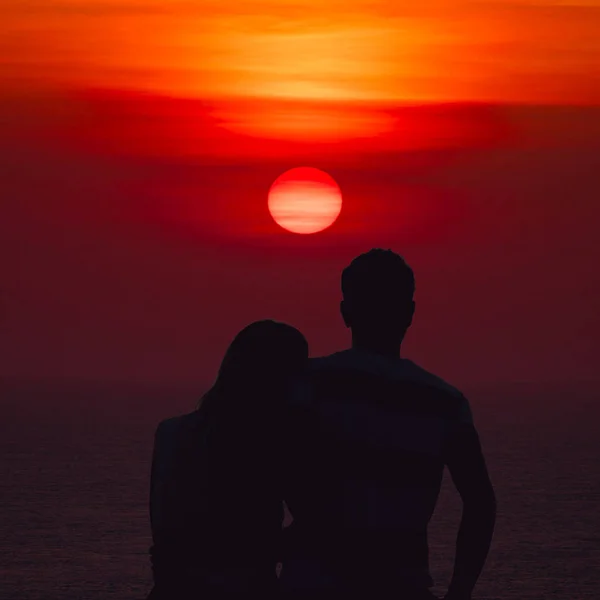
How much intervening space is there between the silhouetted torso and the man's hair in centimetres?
79

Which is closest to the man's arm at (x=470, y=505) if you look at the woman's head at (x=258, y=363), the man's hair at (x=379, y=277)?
the man's hair at (x=379, y=277)

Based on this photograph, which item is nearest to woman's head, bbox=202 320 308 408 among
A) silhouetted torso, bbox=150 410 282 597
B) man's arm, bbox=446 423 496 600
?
silhouetted torso, bbox=150 410 282 597

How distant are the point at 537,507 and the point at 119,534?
53.8 meters

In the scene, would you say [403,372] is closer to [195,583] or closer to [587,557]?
[195,583]

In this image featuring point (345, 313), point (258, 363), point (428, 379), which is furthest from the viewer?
point (258, 363)

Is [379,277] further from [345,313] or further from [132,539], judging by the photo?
[132,539]

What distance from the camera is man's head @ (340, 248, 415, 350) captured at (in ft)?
16.8

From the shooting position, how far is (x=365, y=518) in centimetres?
490

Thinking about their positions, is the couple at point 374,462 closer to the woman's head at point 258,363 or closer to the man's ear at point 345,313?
the man's ear at point 345,313

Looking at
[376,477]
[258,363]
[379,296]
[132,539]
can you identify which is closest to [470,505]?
[376,477]

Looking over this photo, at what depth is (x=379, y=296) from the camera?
16.9 feet

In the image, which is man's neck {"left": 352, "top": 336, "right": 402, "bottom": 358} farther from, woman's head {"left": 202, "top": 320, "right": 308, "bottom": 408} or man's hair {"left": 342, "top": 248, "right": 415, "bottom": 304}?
woman's head {"left": 202, "top": 320, "right": 308, "bottom": 408}

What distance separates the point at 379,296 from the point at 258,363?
0.67 metres

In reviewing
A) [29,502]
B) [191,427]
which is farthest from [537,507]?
[191,427]
